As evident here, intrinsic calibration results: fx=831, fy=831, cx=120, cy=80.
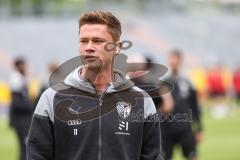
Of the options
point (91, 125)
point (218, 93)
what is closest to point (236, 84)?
point (218, 93)

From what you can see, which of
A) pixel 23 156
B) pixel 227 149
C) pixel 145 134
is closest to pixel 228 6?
pixel 227 149

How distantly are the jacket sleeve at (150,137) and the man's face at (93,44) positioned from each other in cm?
48

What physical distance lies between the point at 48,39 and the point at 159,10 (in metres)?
7.72

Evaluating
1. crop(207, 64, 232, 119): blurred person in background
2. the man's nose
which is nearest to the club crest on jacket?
the man's nose

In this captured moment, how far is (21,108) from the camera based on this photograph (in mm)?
14211

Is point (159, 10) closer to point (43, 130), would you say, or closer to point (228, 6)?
point (228, 6)

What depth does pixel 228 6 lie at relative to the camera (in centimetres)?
5331

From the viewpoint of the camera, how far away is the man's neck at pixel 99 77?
5523 mm

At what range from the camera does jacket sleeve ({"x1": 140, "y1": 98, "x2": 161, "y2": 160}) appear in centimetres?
561

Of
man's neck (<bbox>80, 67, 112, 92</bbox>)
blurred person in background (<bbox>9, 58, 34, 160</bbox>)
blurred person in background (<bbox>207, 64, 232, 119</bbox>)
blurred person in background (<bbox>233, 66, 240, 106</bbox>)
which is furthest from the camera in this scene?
blurred person in background (<bbox>233, 66, 240, 106</bbox>)

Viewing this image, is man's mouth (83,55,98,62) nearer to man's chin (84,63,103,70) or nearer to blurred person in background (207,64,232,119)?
man's chin (84,63,103,70)

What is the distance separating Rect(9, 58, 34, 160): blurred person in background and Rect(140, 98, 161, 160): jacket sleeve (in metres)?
8.43

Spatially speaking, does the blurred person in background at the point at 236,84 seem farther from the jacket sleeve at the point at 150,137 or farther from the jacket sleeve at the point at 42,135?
the jacket sleeve at the point at 42,135

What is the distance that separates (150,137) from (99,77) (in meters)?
0.54
